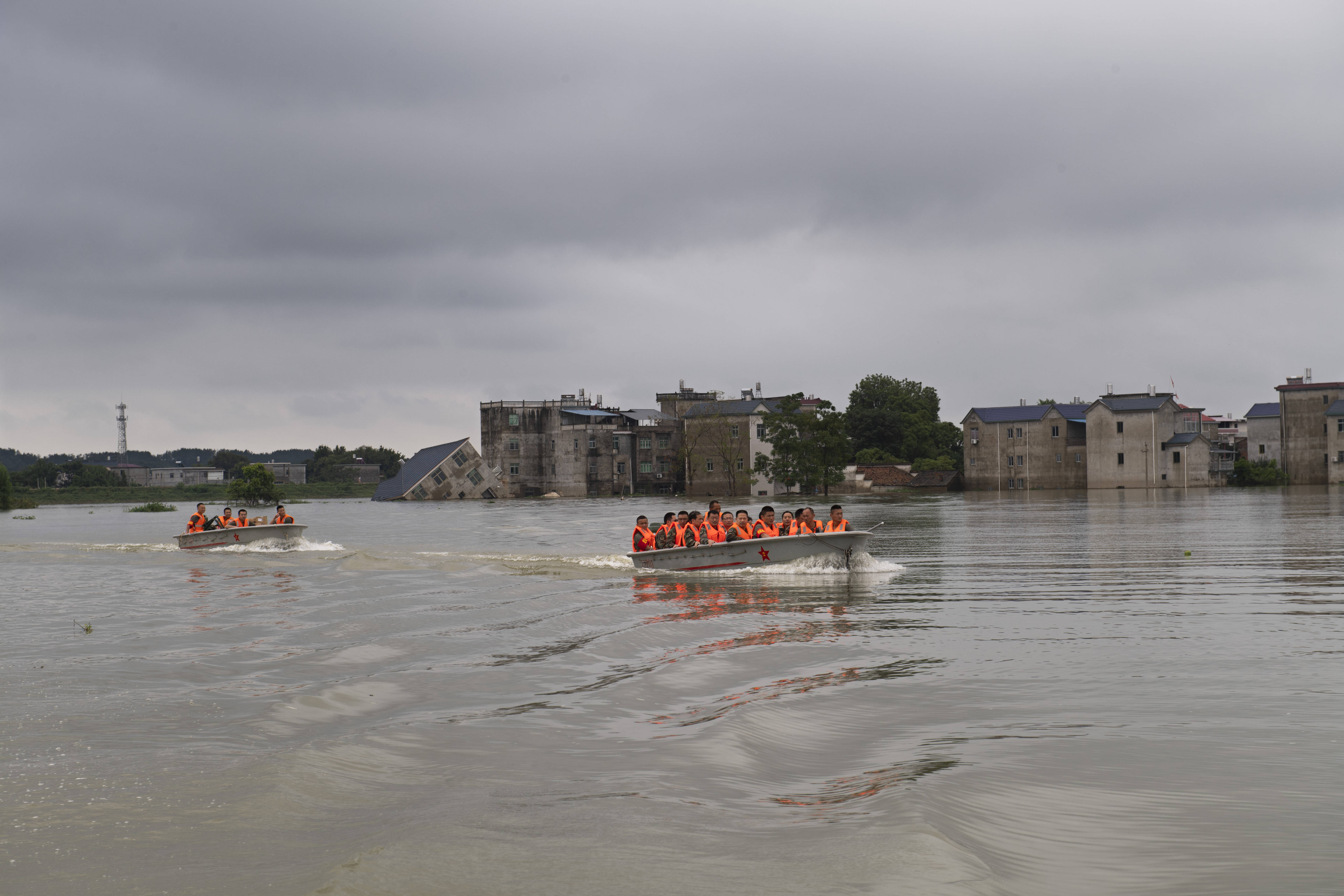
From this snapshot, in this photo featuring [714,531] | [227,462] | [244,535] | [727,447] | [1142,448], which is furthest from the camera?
[227,462]

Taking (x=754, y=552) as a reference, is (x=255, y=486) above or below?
above

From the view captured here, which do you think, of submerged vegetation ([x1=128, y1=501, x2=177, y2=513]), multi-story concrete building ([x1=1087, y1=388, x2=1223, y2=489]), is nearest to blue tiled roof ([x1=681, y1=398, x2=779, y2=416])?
multi-story concrete building ([x1=1087, y1=388, x2=1223, y2=489])

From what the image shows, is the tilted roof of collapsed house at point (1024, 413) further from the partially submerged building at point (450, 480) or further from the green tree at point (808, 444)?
the partially submerged building at point (450, 480)

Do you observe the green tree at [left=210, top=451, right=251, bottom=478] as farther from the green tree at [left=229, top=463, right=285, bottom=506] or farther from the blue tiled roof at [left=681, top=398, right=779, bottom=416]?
the blue tiled roof at [left=681, top=398, right=779, bottom=416]

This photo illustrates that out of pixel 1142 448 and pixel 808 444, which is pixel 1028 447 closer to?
pixel 1142 448

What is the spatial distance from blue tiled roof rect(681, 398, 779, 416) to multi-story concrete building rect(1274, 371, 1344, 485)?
146 ft

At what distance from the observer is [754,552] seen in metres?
23.4

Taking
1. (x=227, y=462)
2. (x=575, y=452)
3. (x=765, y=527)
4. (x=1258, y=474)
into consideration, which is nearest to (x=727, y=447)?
(x=575, y=452)

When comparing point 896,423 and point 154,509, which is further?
point 896,423

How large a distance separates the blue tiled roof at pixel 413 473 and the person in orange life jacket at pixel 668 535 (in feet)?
248

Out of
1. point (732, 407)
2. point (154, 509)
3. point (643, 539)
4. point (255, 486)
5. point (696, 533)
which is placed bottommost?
point (154, 509)

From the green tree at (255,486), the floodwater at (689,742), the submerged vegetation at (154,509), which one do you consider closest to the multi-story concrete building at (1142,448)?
the floodwater at (689,742)

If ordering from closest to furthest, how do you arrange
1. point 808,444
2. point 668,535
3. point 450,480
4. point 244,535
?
point 668,535, point 244,535, point 808,444, point 450,480

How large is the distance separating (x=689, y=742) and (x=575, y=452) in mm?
90331
